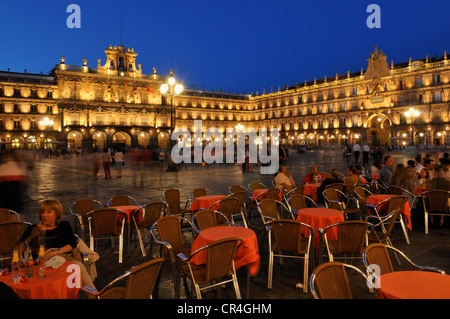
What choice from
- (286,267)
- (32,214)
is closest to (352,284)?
(286,267)

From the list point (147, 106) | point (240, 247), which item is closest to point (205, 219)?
point (240, 247)

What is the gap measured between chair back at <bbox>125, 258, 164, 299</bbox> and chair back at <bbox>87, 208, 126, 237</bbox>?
243cm

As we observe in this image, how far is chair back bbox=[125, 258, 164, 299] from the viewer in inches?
88.3

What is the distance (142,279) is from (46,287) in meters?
0.76

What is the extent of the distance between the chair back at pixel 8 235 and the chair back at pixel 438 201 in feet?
22.0

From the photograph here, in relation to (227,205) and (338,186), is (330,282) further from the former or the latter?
(338,186)

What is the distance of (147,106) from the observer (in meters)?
48.2

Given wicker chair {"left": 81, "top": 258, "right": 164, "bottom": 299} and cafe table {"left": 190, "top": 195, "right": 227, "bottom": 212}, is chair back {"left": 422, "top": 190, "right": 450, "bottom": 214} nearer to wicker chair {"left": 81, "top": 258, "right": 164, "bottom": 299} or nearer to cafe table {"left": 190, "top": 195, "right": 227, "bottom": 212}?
cafe table {"left": 190, "top": 195, "right": 227, "bottom": 212}

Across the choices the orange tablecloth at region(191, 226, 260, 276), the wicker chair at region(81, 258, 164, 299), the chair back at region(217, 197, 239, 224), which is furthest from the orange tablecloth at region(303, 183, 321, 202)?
the wicker chair at region(81, 258, 164, 299)

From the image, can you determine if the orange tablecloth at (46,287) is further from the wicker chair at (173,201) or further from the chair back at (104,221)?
the wicker chair at (173,201)

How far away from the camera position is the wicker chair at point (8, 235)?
12.7 feet

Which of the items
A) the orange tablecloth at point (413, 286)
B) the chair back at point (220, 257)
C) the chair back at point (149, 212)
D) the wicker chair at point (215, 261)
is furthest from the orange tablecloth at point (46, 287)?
the chair back at point (149, 212)

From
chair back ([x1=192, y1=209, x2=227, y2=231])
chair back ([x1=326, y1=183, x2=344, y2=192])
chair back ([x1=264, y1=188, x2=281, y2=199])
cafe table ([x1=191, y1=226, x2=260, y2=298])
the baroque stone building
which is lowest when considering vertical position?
cafe table ([x1=191, y1=226, x2=260, y2=298])

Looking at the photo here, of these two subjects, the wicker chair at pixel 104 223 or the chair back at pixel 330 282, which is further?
the wicker chair at pixel 104 223
